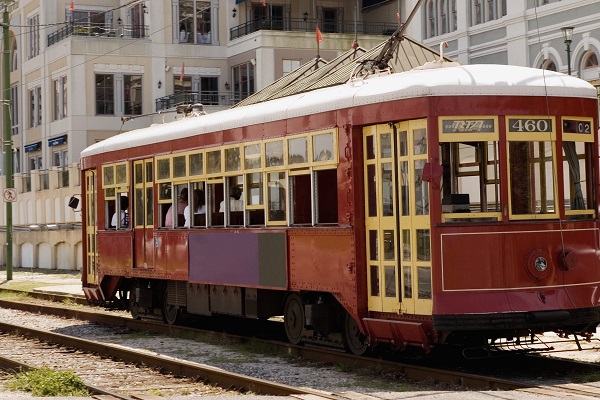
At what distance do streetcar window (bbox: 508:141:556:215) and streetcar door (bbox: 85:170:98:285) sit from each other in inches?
458

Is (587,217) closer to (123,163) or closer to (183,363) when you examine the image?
(183,363)

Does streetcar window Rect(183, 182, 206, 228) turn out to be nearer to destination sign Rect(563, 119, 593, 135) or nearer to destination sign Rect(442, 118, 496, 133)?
destination sign Rect(442, 118, 496, 133)

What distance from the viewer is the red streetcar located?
13.1 metres

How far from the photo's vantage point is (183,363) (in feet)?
47.0

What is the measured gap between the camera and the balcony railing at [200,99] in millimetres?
54906

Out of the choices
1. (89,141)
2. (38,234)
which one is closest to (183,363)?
(38,234)

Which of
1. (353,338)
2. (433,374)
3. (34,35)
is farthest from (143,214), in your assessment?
(34,35)

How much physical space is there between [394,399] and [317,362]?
11.2 ft

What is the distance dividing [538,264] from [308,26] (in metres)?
45.0

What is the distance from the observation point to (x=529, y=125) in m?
13.4

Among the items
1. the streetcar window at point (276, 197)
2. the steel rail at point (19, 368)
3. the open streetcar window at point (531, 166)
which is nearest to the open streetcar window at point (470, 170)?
the open streetcar window at point (531, 166)

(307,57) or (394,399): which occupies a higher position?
(307,57)

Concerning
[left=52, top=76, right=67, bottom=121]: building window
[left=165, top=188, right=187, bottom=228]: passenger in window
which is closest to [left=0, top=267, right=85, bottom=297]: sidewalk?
[left=165, top=188, right=187, bottom=228]: passenger in window

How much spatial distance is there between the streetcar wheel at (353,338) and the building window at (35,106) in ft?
152
